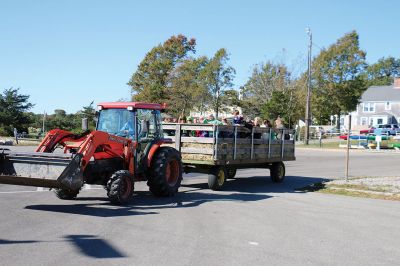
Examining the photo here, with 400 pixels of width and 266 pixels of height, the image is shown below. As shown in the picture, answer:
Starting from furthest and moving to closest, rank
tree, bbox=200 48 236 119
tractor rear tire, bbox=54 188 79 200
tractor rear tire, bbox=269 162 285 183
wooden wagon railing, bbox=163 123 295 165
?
tree, bbox=200 48 236 119
tractor rear tire, bbox=269 162 285 183
wooden wagon railing, bbox=163 123 295 165
tractor rear tire, bbox=54 188 79 200

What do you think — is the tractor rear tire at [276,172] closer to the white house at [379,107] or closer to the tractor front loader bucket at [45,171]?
the tractor front loader bucket at [45,171]

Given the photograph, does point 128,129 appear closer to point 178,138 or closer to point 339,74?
point 178,138

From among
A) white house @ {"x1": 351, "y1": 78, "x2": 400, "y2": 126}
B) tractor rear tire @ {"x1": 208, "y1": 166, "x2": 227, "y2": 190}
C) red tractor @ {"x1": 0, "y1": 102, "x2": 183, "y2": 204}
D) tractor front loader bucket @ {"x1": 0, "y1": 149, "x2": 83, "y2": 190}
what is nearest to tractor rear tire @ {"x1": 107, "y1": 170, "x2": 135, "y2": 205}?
red tractor @ {"x1": 0, "y1": 102, "x2": 183, "y2": 204}

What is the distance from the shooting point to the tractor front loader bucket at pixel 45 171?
30.8 ft

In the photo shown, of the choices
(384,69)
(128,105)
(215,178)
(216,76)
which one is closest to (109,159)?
(128,105)

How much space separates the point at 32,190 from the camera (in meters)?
12.9

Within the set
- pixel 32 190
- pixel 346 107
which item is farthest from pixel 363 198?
pixel 346 107

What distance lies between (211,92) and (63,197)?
38.4 meters

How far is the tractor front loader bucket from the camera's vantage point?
9.40 metres

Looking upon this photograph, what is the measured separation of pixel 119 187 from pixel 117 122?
2.13 m

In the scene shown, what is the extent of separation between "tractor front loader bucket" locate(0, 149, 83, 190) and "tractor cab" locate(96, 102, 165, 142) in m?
2.20

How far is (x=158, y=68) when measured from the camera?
185ft

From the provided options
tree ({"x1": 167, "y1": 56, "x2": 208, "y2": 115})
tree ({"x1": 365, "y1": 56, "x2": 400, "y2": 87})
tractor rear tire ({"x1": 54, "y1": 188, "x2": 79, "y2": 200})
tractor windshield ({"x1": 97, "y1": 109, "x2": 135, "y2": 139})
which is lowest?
tractor rear tire ({"x1": 54, "y1": 188, "x2": 79, "y2": 200})

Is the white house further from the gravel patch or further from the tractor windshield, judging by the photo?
the tractor windshield
